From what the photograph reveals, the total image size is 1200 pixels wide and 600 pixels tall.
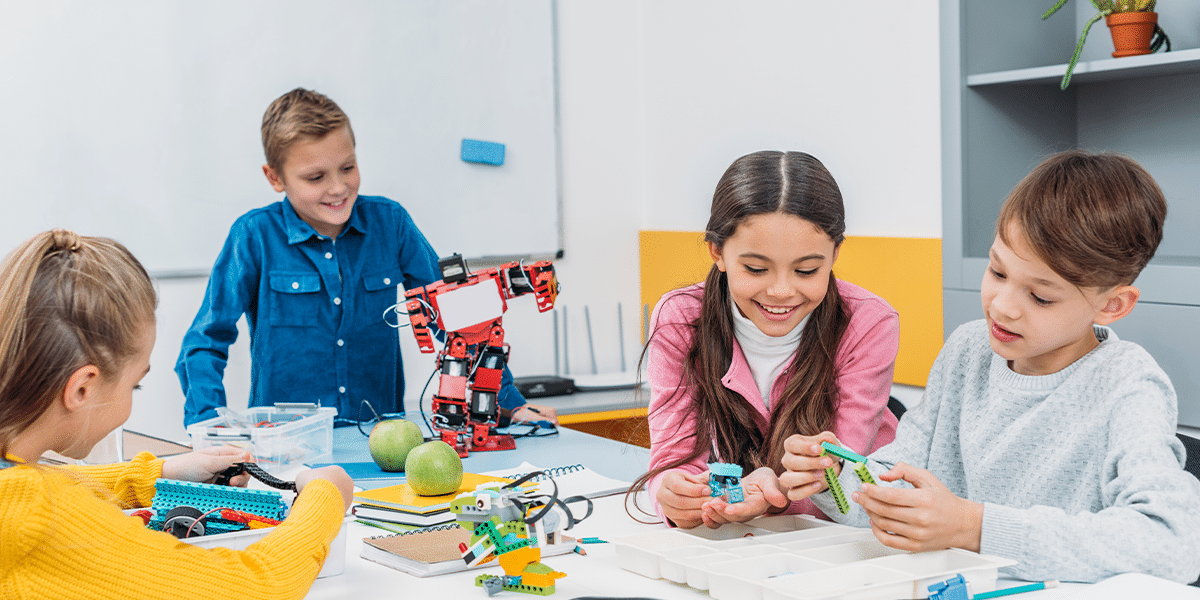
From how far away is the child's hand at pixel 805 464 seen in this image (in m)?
1.17

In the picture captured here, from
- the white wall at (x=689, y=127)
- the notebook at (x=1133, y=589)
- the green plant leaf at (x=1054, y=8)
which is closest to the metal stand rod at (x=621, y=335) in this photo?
the white wall at (x=689, y=127)

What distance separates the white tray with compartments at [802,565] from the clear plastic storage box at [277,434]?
75 cm

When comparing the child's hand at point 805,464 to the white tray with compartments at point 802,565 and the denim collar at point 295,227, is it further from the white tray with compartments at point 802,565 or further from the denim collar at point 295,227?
the denim collar at point 295,227

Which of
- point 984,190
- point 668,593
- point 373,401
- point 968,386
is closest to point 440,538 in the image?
point 668,593

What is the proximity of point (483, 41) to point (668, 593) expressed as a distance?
8.67ft

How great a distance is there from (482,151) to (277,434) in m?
1.86

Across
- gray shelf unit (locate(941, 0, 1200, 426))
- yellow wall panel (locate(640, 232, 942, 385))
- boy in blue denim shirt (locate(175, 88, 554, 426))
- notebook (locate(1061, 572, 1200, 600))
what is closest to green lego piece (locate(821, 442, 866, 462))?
notebook (locate(1061, 572, 1200, 600))

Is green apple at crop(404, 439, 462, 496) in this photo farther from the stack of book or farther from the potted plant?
the potted plant

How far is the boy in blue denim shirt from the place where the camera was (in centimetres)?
224

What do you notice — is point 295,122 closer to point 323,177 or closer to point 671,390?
point 323,177

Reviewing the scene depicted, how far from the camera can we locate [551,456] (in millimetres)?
1875

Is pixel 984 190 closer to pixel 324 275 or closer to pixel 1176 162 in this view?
pixel 1176 162

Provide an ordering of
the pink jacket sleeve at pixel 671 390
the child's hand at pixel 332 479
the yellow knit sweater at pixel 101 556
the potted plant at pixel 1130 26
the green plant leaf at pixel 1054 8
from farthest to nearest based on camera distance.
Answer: the green plant leaf at pixel 1054 8
the potted plant at pixel 1130 26
the pink jacket sleeve at pixel 671 390
the child's hand at pixel 332 479
the yellow knit sweater at pixel 101 556

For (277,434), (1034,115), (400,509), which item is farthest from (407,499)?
(1034,115)
